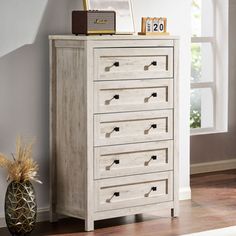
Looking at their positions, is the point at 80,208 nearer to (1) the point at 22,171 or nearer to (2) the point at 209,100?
(1) the point at 22,171

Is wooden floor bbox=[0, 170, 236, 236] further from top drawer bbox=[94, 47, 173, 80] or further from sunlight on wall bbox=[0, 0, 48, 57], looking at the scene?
sunlight on wall bbox=[0, 0, 48, 57]

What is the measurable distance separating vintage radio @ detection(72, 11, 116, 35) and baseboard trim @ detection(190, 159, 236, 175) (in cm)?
203

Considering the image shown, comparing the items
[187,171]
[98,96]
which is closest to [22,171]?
[98,96]

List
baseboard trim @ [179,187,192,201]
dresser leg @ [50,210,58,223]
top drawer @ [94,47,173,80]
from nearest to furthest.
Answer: top drawer @ [94,47,173,80] < dresser leg @ [50,210,58,223] < baseboard trim @ [179,187,192,201]

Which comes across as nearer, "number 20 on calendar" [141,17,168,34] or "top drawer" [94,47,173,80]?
"top drawer" [94,47,173,80]

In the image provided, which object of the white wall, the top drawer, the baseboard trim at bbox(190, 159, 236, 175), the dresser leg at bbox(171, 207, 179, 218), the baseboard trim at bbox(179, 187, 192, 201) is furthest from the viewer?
the baseboard trim at bbox(190, 159, 236, 175)

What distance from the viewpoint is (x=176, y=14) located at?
4.86 meters

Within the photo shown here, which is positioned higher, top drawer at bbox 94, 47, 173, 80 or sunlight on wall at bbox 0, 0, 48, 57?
sunlight on wall at bbox 0, 0, 48, 57

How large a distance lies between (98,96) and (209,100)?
2.17 meters

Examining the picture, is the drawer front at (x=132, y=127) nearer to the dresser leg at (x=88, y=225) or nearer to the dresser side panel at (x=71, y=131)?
the dresser side panel at (x=71, y=131)

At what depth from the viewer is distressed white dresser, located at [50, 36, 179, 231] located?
13.6 feet

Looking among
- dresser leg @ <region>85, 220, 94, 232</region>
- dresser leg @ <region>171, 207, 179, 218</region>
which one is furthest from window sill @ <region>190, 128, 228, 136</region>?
dresser leg @ <region>85, 220, 94, 232</region>

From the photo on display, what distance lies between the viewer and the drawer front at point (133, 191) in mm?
4219

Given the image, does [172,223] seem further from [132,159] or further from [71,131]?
[71,131]
